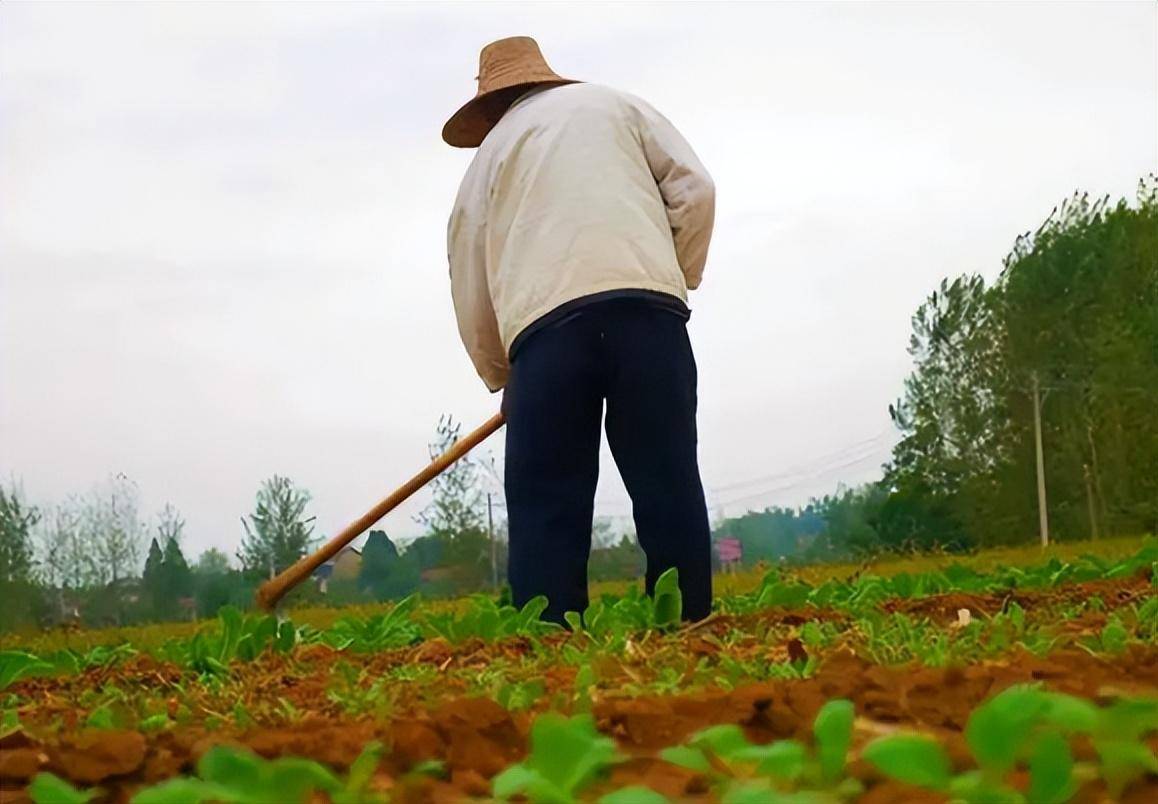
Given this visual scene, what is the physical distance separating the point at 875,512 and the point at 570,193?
36.1 ft

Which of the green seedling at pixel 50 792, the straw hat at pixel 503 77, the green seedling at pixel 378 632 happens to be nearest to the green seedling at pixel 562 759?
the green seedling at pixel 50 792

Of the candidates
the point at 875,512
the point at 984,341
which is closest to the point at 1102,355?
the point at 984,341

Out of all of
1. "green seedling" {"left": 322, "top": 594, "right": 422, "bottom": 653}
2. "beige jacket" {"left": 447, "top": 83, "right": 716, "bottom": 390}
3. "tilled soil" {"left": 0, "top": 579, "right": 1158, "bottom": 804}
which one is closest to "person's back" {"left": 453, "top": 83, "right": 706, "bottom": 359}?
"beige jacket" {"left": 447, "top": 83, "right": 716, "bottom": 390}

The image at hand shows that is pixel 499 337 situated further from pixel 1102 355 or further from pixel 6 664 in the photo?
pixel 1102 355

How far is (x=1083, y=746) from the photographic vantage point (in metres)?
1.35

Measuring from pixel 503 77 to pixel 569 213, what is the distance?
0.76 metres

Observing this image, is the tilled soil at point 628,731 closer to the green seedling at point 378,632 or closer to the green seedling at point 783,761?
the green seedling at point 783,761

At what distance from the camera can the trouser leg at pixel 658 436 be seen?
172 inches

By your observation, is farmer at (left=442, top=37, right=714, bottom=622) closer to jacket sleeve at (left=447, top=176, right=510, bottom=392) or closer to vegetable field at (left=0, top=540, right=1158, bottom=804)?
jacket sleeve at (left=447, top=176, right=510, bottom=392)

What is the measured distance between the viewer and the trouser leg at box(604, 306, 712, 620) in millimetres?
4379

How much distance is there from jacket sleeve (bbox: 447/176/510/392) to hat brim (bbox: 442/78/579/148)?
39 cm

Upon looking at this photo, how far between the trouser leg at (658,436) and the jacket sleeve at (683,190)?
30 centimetres

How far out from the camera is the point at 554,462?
4492 mm

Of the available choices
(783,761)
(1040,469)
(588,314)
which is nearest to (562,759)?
(783,761)
